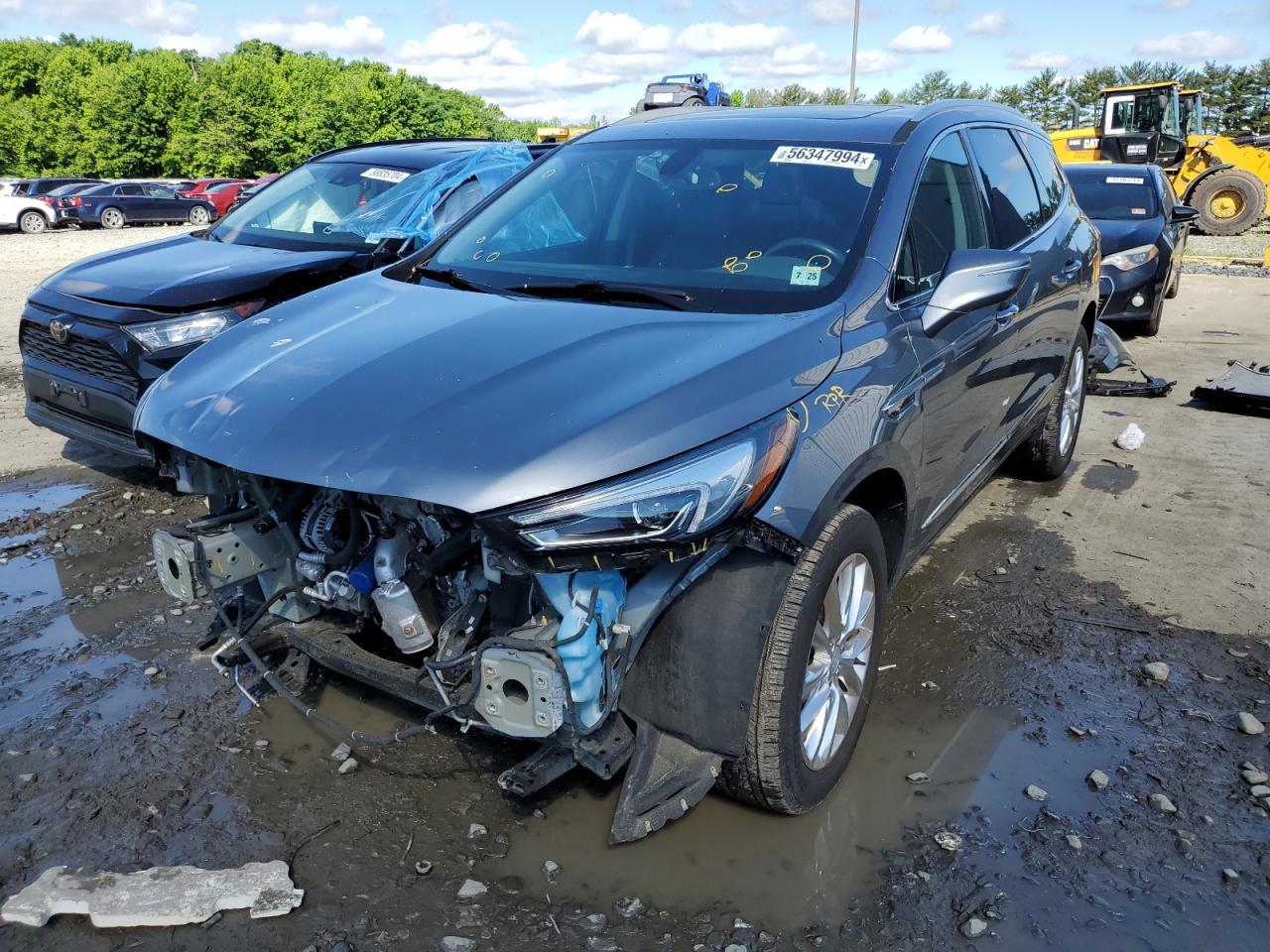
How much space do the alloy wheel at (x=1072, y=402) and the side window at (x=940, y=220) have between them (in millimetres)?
1921

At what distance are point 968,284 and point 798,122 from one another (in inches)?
40.7

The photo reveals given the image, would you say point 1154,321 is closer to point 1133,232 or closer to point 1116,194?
point 1133,232

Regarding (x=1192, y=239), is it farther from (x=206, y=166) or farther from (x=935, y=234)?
(x=206, y=166)

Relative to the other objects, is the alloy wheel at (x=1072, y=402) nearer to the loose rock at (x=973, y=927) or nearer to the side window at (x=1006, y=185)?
the side window at (x=1006, y=185)

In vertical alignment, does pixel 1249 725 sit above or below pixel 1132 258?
below

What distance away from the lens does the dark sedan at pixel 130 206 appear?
27078 millimetres

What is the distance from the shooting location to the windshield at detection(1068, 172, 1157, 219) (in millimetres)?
10352

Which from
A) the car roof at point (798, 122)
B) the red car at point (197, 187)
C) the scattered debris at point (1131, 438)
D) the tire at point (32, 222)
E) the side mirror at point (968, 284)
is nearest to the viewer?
the side mirror at point (968, 284)

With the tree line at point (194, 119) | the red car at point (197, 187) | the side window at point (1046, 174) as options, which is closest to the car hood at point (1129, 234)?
the side window at point (1046, 174)

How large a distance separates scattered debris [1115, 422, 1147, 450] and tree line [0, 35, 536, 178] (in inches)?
1749

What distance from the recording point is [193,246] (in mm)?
6184

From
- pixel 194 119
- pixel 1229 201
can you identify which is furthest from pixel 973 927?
pixel 194 119

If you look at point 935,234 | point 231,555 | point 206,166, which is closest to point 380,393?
point 231,555

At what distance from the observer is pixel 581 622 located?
7.51 ft
